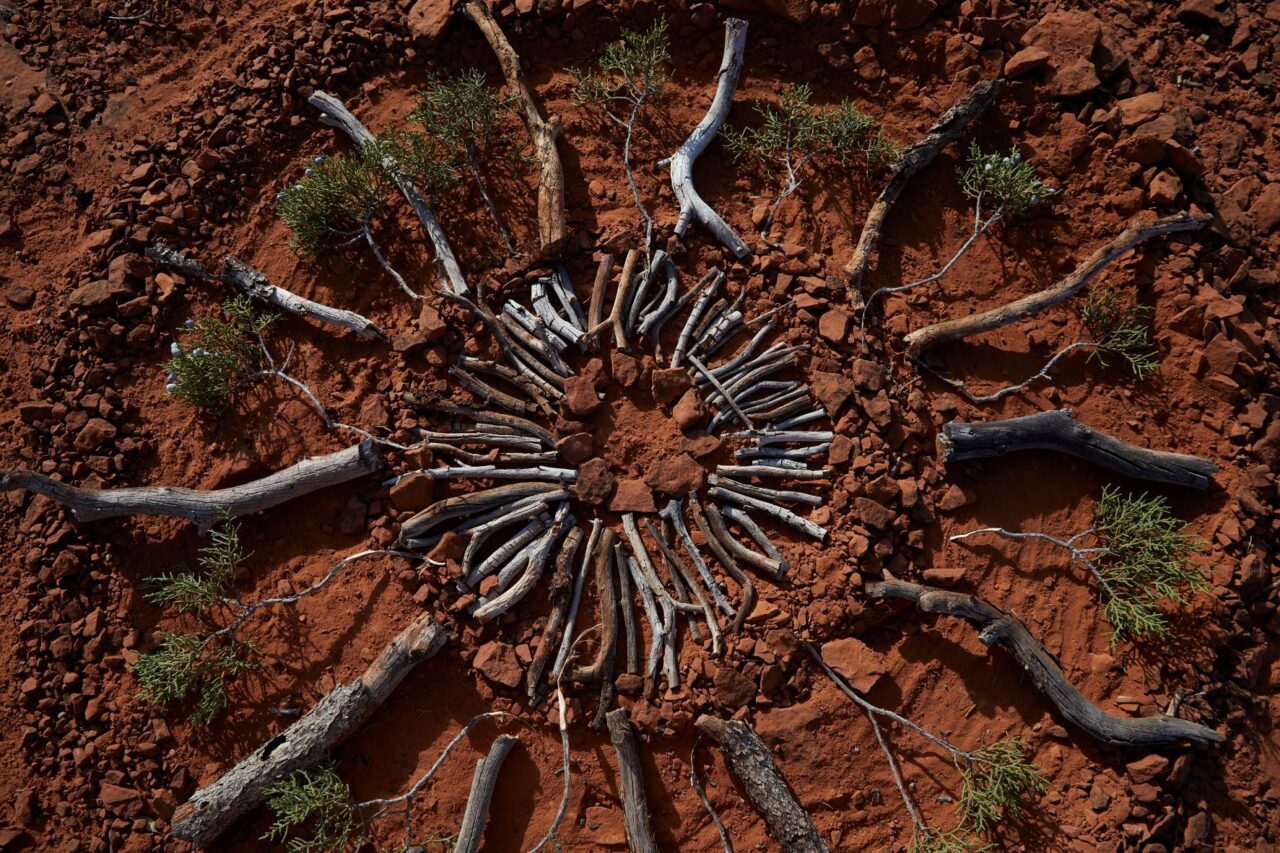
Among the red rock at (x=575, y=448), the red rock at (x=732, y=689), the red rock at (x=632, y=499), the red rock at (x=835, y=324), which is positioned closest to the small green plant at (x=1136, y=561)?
the red rock at (x=835, y=324)

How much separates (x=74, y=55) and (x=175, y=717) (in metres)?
5.55

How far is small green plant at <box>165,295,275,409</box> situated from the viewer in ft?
19.3

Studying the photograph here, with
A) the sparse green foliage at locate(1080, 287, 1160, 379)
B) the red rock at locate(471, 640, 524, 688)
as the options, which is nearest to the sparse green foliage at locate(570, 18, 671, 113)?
the sparse green foliage at locate(1080, 287, 1160, 379)

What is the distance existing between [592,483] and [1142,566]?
3.74 meters

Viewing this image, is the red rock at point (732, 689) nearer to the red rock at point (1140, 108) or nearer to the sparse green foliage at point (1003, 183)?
the sparse green foliage at point (1003, 183)

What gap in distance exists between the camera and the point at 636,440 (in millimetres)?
5953

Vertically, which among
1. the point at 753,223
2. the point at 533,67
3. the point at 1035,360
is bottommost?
the point at 1035,360

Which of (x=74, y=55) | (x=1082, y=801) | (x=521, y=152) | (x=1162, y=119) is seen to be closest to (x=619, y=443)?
(x=521, y=152)

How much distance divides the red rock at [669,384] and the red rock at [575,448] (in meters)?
0.60

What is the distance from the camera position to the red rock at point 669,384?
5938mm

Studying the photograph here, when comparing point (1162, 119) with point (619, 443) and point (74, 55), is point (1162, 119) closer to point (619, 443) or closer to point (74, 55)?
point (619, 443)

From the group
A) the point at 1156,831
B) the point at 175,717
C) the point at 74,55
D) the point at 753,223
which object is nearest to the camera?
the point at 1156,831

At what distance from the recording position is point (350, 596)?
5.62 metres

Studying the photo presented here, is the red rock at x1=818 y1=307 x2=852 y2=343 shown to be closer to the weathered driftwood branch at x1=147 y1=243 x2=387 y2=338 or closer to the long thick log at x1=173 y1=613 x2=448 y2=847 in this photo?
the weathered driftwood branch at x1=147 y1=243 x2=387 y2=338
